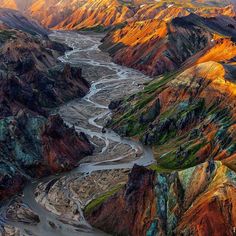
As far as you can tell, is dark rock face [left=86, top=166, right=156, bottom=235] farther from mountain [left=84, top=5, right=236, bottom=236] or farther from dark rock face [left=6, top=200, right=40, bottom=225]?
dark rock face [left=6, top=200, right=40, bottom=225]

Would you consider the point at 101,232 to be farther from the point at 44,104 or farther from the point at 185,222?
Result: the point at 44,104

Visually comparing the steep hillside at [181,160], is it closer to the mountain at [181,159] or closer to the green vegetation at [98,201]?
the mountain at [181,159]

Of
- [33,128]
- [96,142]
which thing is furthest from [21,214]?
[96,142]

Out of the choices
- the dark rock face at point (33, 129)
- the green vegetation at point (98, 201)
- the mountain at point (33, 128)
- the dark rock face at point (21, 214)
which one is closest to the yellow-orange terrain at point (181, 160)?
the green vegetation at point (98, 201)

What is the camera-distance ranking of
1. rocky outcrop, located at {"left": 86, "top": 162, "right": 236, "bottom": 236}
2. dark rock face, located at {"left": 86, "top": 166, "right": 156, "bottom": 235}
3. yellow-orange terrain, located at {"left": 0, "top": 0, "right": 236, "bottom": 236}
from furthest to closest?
dark rock face, located at {"left": 86, "top": 166, "right": 156, "bottom": 235}, yellow-orange terrain, located at {"left": 0, "top": 0, "right": 236, "bottom": 236}, rocky outcrop, located at {"left": 86, "top": 162, "right": 236, "bottom": 236}

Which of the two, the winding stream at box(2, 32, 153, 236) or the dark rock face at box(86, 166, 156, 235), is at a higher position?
Result: the dark rock face at box(86, 166, 156, 235)

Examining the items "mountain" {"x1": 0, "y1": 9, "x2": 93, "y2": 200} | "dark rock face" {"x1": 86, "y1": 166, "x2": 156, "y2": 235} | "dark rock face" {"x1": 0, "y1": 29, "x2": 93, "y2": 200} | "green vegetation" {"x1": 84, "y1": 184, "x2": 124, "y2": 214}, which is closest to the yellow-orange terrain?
"dark rock face" {"x1": 86, "y1": 166, "x2": 156, "y2": 235}

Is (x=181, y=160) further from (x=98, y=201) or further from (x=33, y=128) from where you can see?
(x=33, y=128)
